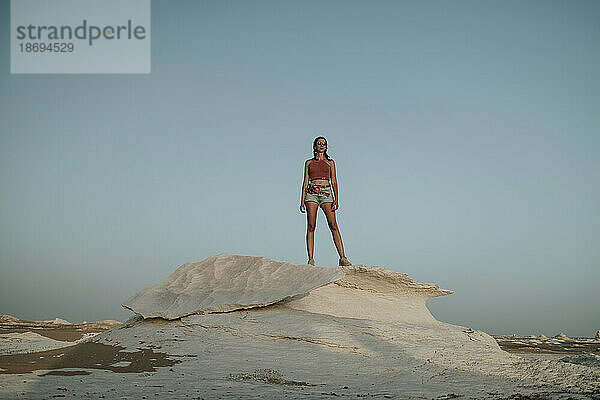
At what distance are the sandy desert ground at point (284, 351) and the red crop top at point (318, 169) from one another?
1812 mm

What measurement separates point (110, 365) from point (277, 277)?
10.6 feet

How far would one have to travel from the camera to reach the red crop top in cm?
960

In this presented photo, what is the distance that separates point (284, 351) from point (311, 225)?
10.4ft

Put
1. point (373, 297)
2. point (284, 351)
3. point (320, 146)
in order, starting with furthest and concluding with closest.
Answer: point (320, 146) < point (373, 297) < point (284, 351)

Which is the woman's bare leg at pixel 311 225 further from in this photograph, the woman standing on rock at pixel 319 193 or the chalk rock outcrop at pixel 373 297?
the chalk rock outcrop at pixel 373 297

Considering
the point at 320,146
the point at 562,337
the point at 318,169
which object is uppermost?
the point at 320,146

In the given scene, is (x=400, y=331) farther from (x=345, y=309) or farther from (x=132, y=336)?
(x=132, y=336)

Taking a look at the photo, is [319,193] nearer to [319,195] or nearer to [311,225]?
[319,195]

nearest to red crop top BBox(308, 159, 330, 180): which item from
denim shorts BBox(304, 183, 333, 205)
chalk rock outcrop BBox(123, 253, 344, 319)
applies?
denim shorts BBox(304, 183, 333, 205)

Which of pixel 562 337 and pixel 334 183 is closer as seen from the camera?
pixel 334 183

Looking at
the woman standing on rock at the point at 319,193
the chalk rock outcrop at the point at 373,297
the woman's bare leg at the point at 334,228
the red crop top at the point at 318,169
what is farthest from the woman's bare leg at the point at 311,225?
the chalk rock outcrop at the point at 373,297

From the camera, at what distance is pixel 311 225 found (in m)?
9.44

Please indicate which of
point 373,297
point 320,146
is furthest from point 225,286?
point 320,146

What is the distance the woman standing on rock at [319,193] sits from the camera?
9477 mm
